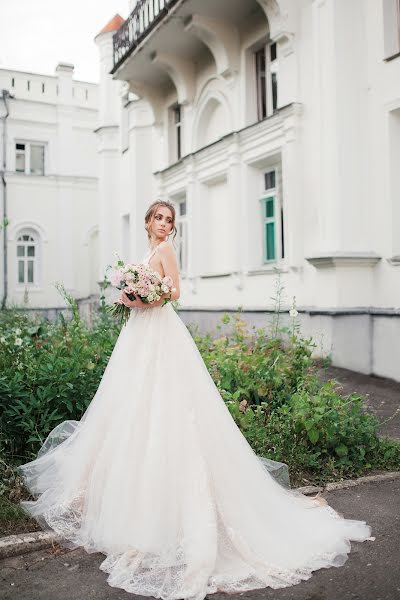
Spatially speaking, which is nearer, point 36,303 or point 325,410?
point 325,410

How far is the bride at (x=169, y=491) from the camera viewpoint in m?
3.04

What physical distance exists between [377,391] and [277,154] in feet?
17.7

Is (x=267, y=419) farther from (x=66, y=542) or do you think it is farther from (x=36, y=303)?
(x=36, y=303)

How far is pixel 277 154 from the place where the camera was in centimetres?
1122

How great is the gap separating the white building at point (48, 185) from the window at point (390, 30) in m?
18.9

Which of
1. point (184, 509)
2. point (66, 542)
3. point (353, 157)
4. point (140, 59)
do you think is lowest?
point (66, 542)

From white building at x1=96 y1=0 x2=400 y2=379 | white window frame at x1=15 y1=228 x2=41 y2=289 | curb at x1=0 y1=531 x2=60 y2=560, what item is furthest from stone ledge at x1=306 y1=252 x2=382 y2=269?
white window frame at x1=15 y1=228 x2=41 y2=289

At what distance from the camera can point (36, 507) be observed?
3.73m

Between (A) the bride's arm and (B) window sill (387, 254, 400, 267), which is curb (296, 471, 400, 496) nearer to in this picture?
(A) the bride's arm

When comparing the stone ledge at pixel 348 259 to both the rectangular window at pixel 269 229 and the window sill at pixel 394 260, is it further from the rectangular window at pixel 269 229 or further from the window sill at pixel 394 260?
the rectangular window at pixel 269 229

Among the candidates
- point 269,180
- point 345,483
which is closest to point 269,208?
point 269,180

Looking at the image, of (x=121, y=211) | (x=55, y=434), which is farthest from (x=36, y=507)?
(x=121, y=211)

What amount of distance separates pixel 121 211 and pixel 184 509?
53.4 ft

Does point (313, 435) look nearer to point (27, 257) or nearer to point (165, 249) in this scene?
point (165, 249)
